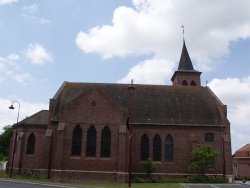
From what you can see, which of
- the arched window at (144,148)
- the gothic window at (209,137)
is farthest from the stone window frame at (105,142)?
the gothic window at (209,137)

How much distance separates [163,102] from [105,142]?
435 inches

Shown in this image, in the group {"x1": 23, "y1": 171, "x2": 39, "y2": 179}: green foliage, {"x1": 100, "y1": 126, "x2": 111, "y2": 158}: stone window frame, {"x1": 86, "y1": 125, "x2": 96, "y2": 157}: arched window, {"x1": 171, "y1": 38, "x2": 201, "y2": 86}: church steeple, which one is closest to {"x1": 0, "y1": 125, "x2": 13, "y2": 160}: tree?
{"x1": 23, "y1": 171, "x2": 39, "y2": 179}: green foliage

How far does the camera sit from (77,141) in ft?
120

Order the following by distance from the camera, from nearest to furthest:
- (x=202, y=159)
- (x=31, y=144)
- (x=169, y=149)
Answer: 1. (x=202, y=159)
2. (x=169, y=149)
3. (x=31, y=144)

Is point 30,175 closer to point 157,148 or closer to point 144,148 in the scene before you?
point 144,148

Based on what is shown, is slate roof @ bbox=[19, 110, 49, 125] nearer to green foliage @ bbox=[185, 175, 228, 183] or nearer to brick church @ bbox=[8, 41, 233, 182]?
brick church @ bbox=[8, 41, 233, 182]

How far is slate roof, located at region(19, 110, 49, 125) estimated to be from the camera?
41194mm

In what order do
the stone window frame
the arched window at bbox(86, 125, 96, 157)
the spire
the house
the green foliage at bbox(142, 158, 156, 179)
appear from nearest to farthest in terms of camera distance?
the stone window frame → the arched window at bbox(86, 125, 96, 157) → the green foliage at bbox(142, 158, 156, 179) → the spire → the house

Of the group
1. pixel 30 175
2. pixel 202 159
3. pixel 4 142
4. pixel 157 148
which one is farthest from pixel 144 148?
pixel 4 142

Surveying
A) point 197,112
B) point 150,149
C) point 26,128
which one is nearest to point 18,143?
point 26,128

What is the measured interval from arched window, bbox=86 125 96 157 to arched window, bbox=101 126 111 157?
983mm

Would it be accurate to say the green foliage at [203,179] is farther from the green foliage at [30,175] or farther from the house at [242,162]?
the house at [242,162]

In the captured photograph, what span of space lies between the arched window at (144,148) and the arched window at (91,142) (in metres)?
6.73

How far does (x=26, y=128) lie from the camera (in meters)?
40.9
